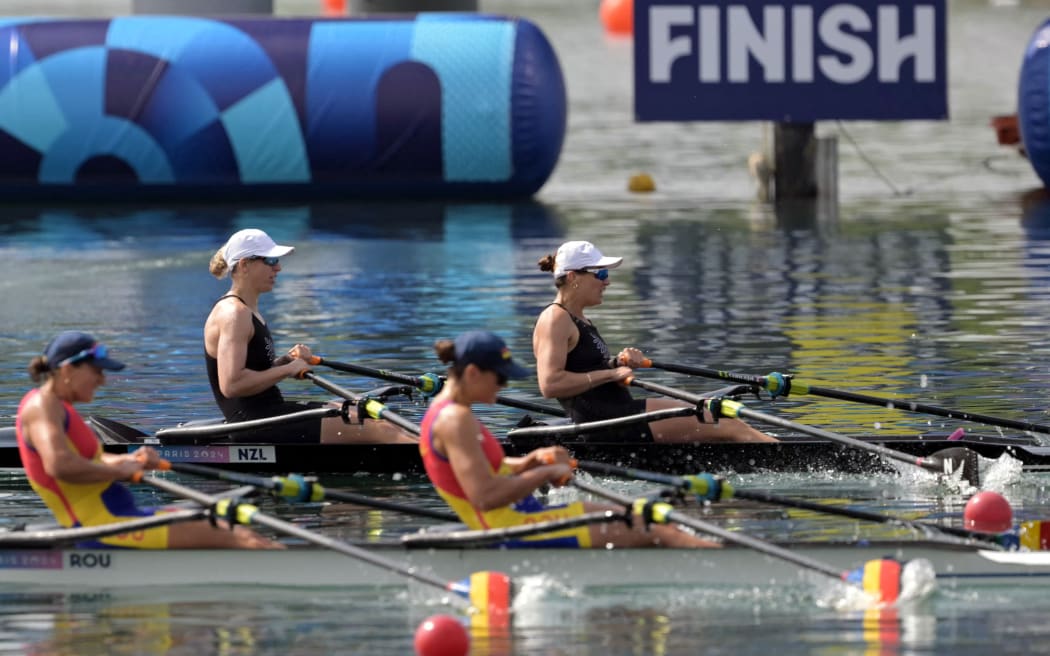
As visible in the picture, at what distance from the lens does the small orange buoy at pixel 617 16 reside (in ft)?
182

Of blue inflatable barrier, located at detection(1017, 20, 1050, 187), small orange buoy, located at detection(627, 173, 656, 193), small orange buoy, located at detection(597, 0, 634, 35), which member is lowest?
small orange buoy, located at detection(627, 173, 656, 193)

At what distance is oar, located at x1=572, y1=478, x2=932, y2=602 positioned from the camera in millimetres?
9961

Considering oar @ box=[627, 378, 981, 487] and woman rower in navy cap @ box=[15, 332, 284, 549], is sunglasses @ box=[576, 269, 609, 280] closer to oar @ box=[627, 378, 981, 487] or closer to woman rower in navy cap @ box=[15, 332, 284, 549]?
oar @ box=[627, 378, 981, 487]

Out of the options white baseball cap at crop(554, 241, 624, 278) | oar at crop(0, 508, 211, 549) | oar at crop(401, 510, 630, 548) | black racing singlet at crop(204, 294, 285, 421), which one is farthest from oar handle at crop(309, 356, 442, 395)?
oar at crop(401, 510, 630, 548)

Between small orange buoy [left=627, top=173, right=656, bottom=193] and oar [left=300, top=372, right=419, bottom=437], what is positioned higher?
small orange buoy [left=627, top=173, right=656, bottom=193]

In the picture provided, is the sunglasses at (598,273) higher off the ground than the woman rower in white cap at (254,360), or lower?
higher

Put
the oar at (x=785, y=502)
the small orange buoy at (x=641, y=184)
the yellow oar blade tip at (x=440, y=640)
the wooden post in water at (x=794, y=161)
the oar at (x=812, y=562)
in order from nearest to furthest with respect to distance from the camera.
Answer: the yellow oar blade tip at (x=440, y=640) → the oar at (x=812, y=562) → the oar at (x=785, y=502) → the wooden post in water at (x=794, y=161) → the small orange buoy at (x=641, y=184)

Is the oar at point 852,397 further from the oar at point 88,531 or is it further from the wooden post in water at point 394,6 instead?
the wooden post in water at point 394,6

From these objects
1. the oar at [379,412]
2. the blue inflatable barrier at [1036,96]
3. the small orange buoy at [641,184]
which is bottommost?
the oar at [379,412]

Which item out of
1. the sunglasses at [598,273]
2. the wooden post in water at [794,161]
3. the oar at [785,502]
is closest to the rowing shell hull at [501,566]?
the oar at [785,502]

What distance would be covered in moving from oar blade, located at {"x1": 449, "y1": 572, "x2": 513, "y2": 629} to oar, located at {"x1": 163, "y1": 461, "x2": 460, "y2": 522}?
89cm

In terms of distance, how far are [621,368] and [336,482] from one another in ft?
6.17

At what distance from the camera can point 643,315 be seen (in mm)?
19953

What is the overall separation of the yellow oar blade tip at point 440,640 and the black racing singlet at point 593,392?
161 inches
